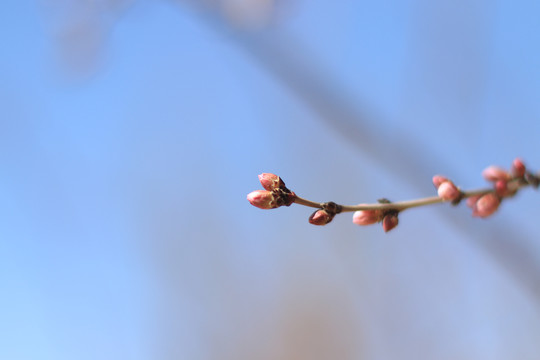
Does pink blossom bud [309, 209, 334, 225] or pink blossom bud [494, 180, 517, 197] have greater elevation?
pink blossom bud [309, 209, 334, 225]

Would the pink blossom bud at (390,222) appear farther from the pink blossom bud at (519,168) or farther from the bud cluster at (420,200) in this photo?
the pink blossom bud at (519,168)

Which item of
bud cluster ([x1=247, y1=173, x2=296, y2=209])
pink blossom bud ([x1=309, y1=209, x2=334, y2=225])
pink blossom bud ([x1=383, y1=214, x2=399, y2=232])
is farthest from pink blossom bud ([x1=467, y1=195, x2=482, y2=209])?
bud cluster ([x1=247, y1=173, x2=296, y2=209])

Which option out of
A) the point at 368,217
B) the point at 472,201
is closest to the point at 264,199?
the point at 368,217

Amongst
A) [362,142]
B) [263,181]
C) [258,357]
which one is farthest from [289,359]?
[263,181]

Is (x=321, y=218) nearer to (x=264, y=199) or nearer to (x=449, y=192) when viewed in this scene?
(x=264, y=199)

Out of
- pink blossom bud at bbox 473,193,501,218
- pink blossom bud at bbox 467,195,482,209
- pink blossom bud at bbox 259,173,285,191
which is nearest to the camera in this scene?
pink blossom bud at bbox 473,193,501,218

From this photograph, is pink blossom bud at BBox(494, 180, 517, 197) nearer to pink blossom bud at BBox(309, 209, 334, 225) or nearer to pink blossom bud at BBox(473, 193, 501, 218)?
pink blossom bud at BBox(473, 193, 501, 218)

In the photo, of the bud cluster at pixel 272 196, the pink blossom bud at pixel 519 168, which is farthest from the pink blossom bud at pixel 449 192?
the bud cluster at pixel 272 196
